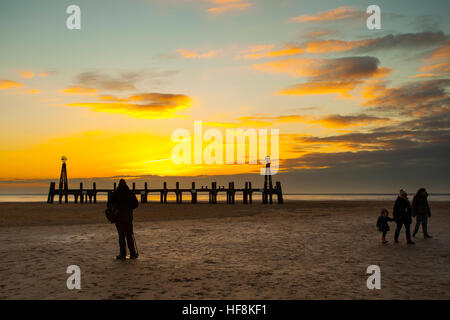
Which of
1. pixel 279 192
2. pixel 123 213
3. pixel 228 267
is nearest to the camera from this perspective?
pixel 228 267

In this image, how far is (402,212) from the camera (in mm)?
12539

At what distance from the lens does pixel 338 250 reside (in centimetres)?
1153

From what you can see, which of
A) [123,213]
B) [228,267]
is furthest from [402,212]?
[123,213]

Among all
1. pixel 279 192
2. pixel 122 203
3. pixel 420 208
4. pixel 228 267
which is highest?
pixel 122 203

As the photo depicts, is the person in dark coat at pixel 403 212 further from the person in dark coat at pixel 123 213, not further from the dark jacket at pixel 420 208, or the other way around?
the person in dark coat at pixel 123 213

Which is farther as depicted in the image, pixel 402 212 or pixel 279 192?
pixel 279 192

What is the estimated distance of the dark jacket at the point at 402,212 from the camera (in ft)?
40.9

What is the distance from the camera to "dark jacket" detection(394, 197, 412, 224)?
1246 centimetres

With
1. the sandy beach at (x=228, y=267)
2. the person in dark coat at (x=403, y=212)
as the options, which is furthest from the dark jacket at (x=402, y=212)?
the sandy beach at (x=228, y=267)

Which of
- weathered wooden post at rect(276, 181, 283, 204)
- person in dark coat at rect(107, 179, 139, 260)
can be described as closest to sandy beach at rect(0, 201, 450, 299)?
person in dark coat at rect(107, 179, 139, 260)

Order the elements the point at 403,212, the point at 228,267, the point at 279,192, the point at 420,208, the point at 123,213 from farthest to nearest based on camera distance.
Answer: the point at 279,192, the point at 420,208, the point at 403,212, the point at 123,213, the point at 228,267

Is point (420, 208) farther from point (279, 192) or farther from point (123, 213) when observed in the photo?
point (279, 192)

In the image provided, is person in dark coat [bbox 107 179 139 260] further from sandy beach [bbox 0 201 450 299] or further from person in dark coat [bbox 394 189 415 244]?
person in dark coat [bbox 394 189 415 244]
